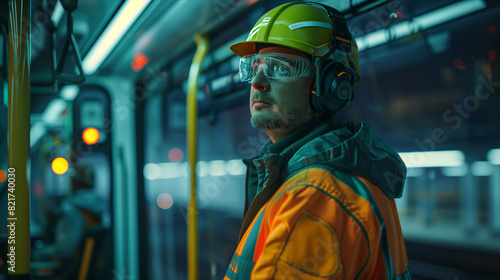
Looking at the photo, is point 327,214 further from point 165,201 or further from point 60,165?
point 165,201

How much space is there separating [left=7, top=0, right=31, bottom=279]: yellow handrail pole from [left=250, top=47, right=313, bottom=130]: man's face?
0.66m

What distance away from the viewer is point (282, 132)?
4.21 ft

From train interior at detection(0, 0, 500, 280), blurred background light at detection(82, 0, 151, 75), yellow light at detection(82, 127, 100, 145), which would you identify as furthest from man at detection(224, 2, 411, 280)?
yellow light at detection(82, 127, 100, 145)

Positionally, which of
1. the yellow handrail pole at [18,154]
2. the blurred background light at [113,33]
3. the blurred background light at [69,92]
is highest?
the blurred background light at [113,33]

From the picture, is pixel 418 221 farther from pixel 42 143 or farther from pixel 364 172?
pixel 364 172

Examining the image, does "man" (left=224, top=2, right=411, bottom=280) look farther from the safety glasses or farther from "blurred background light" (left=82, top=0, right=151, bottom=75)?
"blurred background light" (left=82, top=0, right=151, bottom=75)

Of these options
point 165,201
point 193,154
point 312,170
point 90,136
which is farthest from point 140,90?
point 165,201

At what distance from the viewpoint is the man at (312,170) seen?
95cm

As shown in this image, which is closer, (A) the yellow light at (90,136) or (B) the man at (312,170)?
(B) the man at (312,170)

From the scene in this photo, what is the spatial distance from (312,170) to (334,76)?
31 centimetres

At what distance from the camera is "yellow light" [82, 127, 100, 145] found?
3330 mm

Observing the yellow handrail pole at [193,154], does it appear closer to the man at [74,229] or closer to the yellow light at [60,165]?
the man at [74,229]

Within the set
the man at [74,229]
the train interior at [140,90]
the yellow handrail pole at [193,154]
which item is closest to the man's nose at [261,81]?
the train interior at [140,90]

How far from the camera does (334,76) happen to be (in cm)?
121
